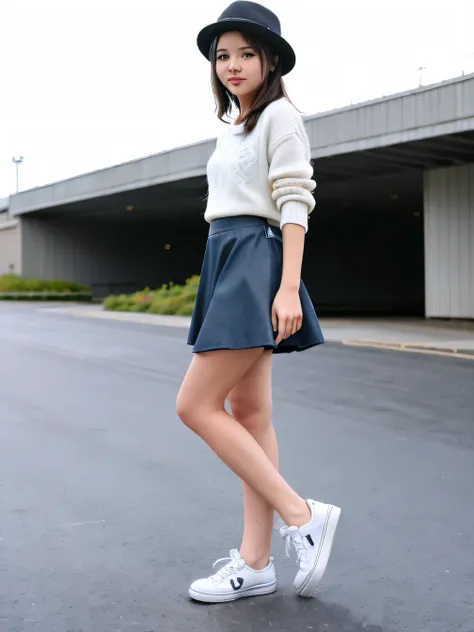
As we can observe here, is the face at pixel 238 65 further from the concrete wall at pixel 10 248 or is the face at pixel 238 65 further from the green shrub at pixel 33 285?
the concrete wall at pixel 10 248

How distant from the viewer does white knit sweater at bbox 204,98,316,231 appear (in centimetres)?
287

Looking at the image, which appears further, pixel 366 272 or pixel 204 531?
pixel 366 272

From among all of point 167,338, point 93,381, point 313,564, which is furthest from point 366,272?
point 313,564

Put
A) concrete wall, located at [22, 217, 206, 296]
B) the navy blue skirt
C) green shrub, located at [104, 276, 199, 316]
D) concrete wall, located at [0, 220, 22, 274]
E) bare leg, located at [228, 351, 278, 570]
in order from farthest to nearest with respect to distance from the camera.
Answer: concrete wall, located at [22, 217, 206, 296], concrete wall, located at [0, 220, 22, 274], green shrub, located at [104, 276, 199, 316], bare leg, located at [228, 351, 278, 570], the navy blue skirt

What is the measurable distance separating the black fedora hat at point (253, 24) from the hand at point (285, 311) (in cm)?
88

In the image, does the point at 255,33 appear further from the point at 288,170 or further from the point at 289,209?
the point at 289,209

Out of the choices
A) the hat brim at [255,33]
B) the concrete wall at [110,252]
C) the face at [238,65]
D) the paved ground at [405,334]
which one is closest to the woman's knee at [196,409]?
the face at [238,65]

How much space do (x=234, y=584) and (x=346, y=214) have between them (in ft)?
120

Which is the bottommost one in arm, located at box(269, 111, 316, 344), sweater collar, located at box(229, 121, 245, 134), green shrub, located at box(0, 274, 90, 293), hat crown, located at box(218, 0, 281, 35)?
arm, located at box(269, 111, 316, 344)

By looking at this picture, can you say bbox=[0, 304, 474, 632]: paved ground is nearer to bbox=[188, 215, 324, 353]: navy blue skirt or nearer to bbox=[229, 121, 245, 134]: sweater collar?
bbox=[188, 215, 324, 353]: navy blue skirt

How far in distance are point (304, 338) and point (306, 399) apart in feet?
16.6

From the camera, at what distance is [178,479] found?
15.6 ft

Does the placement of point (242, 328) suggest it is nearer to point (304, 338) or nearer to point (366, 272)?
point (304, 338)

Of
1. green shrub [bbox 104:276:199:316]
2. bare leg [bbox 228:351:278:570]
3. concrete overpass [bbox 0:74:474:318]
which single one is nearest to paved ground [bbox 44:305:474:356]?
concrete overpass [bbox 0:74:474:318]
